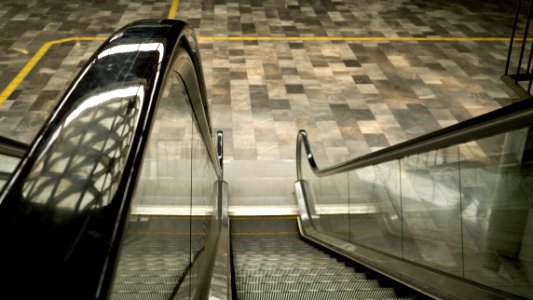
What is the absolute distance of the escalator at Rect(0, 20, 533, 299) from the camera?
0.87 metres

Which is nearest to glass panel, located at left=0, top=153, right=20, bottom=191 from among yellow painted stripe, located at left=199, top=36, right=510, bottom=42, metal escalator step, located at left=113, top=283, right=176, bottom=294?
metal escalator step, located at left=113, top=283, right=176, bottom=294

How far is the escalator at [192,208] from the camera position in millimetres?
872

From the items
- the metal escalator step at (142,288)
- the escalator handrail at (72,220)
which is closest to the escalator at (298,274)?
the metal escalator step at (142,288)

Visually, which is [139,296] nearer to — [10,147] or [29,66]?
[10,147]

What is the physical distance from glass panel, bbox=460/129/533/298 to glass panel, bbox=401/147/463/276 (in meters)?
0.08

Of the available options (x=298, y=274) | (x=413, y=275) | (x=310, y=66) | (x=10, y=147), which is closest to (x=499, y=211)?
(x=413, y=275)

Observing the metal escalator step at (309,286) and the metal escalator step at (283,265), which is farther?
the metal escalator step at (283,265)

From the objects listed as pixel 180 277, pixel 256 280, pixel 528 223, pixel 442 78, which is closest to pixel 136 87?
pixel 180 277

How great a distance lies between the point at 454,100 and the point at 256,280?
6111 millimetres

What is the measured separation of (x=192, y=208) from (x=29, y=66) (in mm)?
8049

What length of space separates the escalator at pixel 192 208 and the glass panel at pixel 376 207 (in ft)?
0.05

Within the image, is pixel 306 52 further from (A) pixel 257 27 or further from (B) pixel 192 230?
(B) pixel 192 230

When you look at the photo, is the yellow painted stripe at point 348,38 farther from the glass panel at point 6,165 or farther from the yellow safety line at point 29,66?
the glass panel at point 6,165

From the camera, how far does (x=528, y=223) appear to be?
2277 millimetres
